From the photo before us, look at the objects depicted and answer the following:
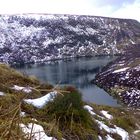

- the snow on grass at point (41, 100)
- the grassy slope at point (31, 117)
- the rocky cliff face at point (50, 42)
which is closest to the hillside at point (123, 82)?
the grassy slope at point (31, 117)

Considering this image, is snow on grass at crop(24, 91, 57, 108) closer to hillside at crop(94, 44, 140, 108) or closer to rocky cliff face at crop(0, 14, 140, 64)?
hillside at crop(94, 44, 140, 108)

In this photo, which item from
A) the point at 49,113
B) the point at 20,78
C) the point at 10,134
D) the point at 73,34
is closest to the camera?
the point at 10,134

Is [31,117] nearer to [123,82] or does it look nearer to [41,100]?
[41,100]

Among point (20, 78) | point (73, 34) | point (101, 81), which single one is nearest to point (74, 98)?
point (20, 78)

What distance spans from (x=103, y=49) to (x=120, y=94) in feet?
348

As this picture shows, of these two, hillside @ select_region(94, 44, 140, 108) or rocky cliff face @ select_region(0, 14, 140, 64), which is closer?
hillside @ select_region(94, 44, 140, 108)

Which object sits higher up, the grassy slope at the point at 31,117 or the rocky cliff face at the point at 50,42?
the grassy slope at the point at 31,117

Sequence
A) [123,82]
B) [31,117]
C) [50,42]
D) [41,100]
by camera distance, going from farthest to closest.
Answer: [50,42] < [123,82] < [41,100] < [31,117]

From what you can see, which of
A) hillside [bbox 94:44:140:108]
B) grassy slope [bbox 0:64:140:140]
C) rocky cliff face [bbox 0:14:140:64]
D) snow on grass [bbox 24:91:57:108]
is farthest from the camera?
rocky cliff face [bbox 0:14:140:64]

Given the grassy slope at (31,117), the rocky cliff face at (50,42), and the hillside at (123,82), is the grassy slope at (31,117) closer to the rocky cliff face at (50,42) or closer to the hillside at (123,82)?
the hillside at (123,82)

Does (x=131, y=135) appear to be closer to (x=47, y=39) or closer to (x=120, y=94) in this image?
(x=120, y=94)

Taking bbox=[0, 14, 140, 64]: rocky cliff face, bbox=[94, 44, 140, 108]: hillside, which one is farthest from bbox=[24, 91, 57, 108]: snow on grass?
bbox=[0, 14, 140, 64]: rocky cliff face

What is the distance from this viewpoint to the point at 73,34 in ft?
630

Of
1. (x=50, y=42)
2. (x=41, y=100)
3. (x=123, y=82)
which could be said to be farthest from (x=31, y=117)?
(x=50, y=42)
